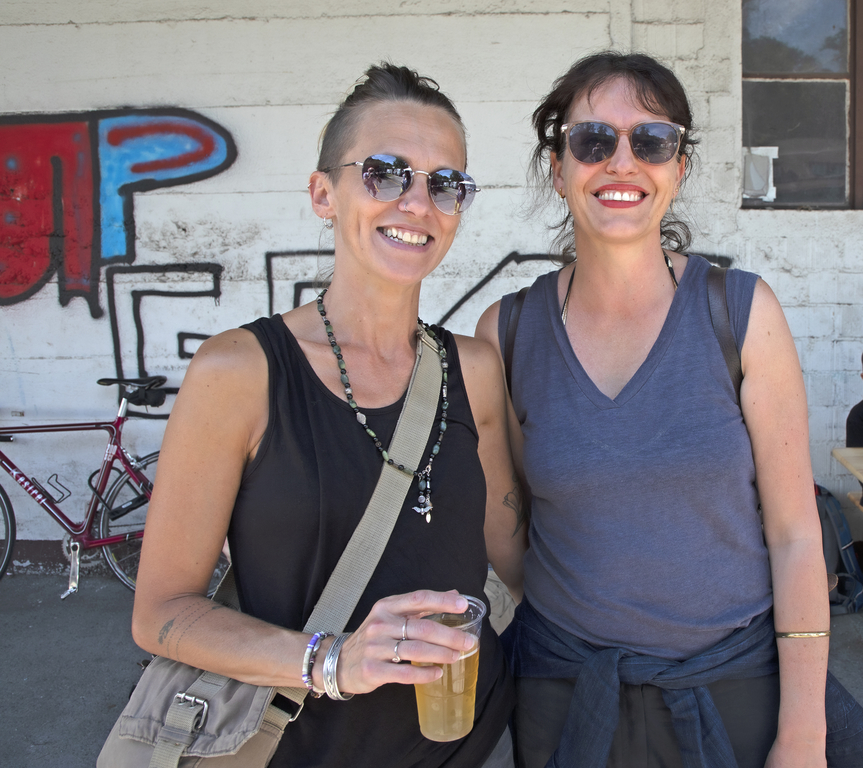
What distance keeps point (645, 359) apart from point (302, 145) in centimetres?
331

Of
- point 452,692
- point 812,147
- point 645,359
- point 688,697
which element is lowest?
point 688,697

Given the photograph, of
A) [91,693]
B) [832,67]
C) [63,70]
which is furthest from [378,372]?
[832,67]

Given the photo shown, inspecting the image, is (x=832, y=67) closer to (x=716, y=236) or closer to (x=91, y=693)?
(x=716, y=236)

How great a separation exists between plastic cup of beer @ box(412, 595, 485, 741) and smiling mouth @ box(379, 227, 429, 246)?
0.76 m

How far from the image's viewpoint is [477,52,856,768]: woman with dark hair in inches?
54.6

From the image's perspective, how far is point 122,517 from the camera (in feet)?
14.3

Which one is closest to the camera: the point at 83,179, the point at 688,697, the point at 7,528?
the point at 688,697

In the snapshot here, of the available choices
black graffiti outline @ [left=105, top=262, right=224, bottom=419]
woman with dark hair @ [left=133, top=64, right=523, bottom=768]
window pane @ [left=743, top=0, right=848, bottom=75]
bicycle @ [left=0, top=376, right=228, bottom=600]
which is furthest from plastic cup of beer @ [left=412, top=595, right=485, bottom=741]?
window pane @ [left=743, top=0, right=848, bottom=75]

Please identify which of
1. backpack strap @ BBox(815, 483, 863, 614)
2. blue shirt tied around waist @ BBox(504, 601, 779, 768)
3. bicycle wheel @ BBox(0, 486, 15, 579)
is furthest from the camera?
bicycle wheel @ BBox(0, 486, 15, 579)

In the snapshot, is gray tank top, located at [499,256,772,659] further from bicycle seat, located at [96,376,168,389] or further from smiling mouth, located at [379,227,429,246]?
bicycle seat, located at [96,376,168,389]

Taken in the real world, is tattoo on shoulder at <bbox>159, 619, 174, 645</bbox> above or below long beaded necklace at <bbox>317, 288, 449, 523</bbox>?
below

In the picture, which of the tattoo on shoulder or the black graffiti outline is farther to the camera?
the black graffiti outline

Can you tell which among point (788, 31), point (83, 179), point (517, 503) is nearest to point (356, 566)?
point (517, 503)

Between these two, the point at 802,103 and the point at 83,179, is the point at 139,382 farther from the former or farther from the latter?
the point at 802,103
